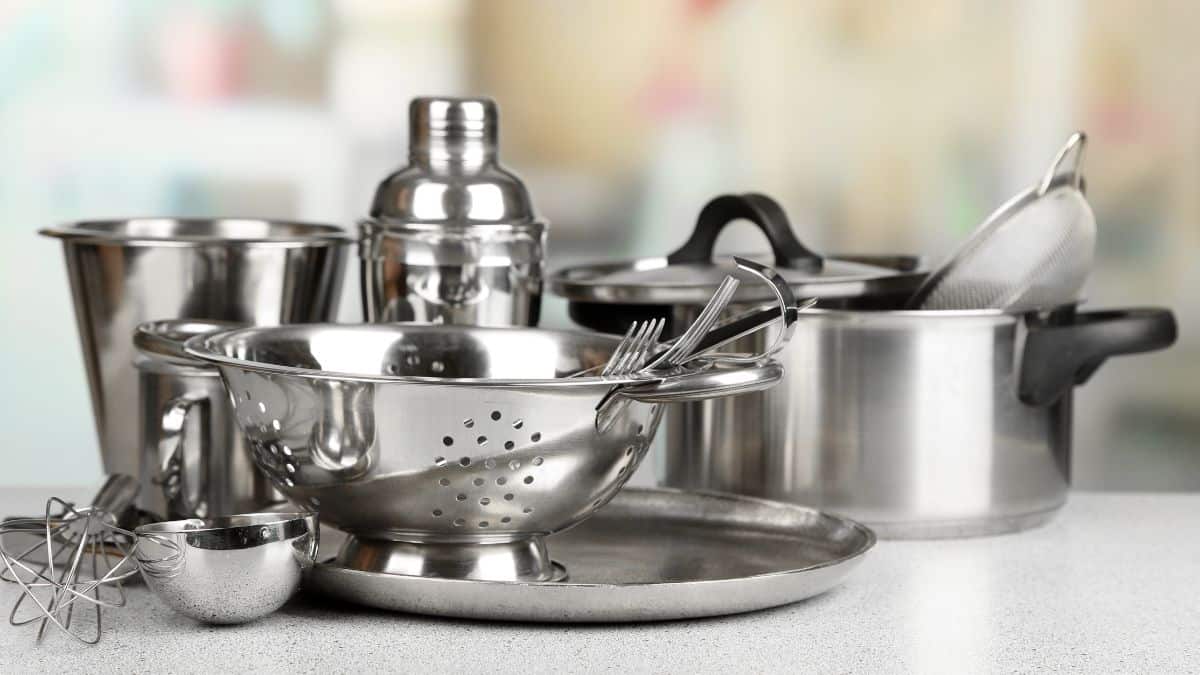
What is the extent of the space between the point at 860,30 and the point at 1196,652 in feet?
2.50

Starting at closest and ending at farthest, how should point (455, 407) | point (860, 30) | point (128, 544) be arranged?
1. point (455, 407)
2. point (128, 544)
3. point (860, 30)

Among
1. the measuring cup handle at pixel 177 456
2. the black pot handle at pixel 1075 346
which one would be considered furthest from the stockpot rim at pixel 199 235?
the black pot handle at pixel 1075 346

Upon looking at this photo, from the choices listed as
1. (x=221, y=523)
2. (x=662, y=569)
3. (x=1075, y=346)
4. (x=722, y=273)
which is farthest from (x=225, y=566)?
(x=1075, y=346)

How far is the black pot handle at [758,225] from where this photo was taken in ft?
3.86

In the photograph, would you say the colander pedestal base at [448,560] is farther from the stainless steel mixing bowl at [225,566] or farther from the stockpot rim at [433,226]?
the stockpot rim at [433,226]

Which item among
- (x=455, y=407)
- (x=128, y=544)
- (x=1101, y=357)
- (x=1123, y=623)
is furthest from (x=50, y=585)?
(x=1101, y=357)

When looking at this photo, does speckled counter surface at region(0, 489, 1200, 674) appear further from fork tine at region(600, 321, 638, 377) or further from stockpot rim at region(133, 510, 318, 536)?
fork tine at region(600, 321, 638, 377)

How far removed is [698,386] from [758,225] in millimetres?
371

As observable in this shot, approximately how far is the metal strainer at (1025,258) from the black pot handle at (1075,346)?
29mm

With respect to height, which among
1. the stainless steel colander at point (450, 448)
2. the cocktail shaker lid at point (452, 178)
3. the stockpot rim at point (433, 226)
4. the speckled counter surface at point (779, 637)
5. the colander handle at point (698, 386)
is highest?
the cocktail shaker lid at point (452, 178)

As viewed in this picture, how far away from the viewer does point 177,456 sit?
3.48 ft

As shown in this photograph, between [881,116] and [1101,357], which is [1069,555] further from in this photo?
[881,116]

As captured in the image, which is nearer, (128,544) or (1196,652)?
(1196,652)

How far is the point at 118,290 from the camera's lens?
3.80 ft
